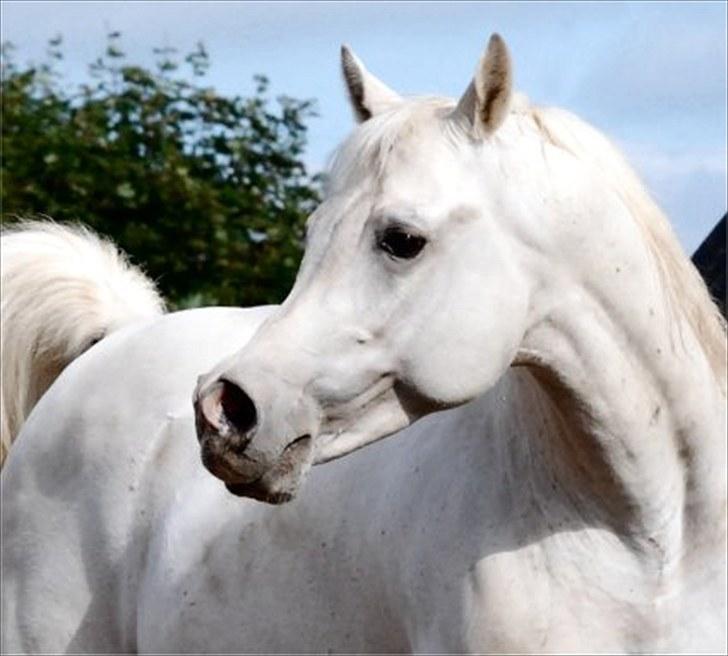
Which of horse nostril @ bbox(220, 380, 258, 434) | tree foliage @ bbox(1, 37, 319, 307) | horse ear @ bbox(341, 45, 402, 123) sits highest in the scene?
horse ear @ bbox(341, 45, 402, 123)

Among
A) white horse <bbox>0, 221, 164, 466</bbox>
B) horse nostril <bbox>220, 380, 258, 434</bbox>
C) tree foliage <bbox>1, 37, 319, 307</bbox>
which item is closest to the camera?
horse nostril <bbox>220, 380, 258, 434</bbox>

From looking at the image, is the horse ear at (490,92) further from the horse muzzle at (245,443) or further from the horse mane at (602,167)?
the horse muzzle at (245,443)

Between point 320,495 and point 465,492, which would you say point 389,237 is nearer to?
point 465,492

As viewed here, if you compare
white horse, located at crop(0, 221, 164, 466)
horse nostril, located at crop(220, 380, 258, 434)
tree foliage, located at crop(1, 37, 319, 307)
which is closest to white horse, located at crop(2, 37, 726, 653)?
horse nostril, located at crop(220, 380, 258, 434)

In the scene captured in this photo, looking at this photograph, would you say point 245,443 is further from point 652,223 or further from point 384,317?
point 652,223

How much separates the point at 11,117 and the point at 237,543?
7.63 m

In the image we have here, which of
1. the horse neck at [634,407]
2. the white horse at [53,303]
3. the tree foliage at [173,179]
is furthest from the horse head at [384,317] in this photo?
the tree foliage at [173,179]

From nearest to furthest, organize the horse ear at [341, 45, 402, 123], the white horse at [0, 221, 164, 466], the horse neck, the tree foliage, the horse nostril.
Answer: the horse nostril < the horse neck < the horse ear at [341, 45, 402, 123] < the white horse at [0, 221, 164, 466] < the tree foliage

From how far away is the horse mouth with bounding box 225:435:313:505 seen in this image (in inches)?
168

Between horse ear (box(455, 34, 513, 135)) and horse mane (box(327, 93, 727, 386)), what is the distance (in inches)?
1.9

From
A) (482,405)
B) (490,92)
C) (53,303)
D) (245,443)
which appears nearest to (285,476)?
(245,443)

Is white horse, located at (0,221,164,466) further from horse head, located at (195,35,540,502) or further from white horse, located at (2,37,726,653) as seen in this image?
horse head, located at (195,35,540,502)

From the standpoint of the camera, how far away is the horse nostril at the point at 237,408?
4.21 metres

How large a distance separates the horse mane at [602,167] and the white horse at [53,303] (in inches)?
84.4
